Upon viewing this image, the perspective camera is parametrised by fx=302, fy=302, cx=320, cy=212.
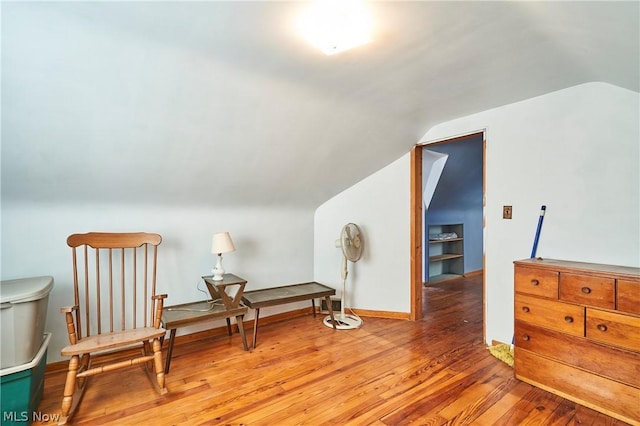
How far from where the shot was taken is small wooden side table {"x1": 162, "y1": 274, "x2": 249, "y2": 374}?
239 cm

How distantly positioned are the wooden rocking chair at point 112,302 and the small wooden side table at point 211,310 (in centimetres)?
18

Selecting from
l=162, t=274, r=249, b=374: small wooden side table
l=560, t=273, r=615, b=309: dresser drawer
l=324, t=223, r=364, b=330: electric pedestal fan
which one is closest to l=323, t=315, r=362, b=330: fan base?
l=324, t=223, r=364, b=330: electric pedestal fan

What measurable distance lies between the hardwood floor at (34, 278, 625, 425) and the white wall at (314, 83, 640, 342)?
2.25 feet

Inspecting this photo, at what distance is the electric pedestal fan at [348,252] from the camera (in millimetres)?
3205

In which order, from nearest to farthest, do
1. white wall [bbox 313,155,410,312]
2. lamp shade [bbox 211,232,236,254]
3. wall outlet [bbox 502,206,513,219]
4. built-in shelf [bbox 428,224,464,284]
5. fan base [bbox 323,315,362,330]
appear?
1. wall outlet [bbox 502,206,513,219]
2. lamp shade [bbox 211,232,236,254]
3. fan base [bbox 323,315,362,330]
4. white wall [bbox 313,155,410,312]
5. built-in shelf [bbox 428,224,464,284]

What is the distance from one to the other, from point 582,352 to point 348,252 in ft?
6.41

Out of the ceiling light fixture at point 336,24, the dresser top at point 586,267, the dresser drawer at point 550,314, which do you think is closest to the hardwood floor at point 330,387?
the dresser drawer at point 550,314

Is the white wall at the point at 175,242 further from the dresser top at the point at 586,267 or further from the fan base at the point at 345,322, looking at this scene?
the dresser top at the point at 586,267

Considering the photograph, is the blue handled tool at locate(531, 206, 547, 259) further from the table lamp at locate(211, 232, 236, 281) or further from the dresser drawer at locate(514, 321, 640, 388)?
the table lamp at locate(211, 232, 236, 281)

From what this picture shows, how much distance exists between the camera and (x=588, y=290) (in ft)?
6.13

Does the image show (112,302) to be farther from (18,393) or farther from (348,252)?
(348,252)

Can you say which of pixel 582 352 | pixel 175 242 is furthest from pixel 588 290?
pixel 175 242

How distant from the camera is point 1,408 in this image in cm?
156

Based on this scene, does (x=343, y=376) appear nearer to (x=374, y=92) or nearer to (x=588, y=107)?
(x=374, y=92)
